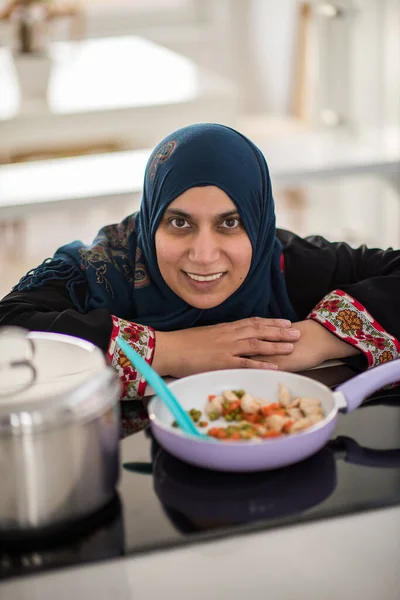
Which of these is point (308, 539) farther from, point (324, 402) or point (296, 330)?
point (296, 330)

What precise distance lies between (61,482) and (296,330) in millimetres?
603

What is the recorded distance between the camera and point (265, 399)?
1.20 metres

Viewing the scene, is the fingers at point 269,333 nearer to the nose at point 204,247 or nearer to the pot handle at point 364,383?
the nose at point 204,247

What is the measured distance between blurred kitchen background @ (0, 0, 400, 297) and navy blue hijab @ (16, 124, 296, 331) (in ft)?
4.13

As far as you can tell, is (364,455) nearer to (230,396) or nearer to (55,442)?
(230,396)

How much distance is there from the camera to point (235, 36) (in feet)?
18.8

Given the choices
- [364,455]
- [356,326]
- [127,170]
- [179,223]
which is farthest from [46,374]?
[127,170]

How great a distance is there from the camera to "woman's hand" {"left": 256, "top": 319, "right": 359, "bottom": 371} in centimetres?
140

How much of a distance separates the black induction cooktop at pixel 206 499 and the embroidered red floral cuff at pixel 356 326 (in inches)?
11.4

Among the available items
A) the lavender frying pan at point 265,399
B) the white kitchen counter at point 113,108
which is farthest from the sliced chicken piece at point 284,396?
the white kitchen counter at point 113,108

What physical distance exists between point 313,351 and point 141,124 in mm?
2195

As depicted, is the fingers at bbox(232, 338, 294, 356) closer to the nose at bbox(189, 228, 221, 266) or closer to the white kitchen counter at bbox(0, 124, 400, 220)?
the nose at bbox(189, 228, 221, 266)

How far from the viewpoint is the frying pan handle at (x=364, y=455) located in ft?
3.50

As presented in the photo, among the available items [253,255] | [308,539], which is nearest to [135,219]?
[253,255]
